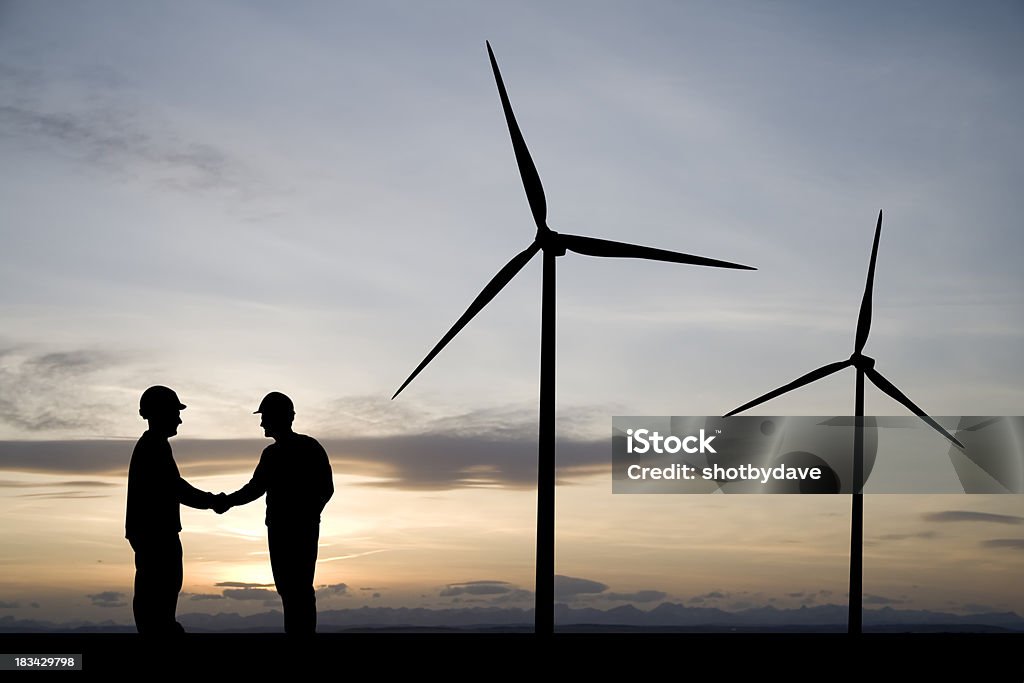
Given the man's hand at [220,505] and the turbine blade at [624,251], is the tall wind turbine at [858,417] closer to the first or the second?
the turbine blade at [624,251]

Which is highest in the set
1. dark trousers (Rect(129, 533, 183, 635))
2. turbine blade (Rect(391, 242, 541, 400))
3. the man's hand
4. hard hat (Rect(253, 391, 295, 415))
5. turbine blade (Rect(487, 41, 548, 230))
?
turbine blade (Rect(487, 41, 548, 230))

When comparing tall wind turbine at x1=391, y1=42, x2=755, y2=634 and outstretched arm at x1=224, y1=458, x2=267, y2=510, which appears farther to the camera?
tall wind turbine at x1=391, y1=42, x2=755, y2=634

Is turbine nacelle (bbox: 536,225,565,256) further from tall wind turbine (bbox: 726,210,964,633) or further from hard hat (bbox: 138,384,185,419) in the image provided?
tall wind turbine (bbox: 726,210,964,633)

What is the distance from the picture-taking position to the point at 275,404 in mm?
19547

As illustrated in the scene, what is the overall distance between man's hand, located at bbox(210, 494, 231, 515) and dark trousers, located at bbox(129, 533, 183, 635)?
132 centimetres

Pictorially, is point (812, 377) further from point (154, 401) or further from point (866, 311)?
point (154, 401)

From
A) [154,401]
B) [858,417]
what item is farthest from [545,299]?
[858,417]

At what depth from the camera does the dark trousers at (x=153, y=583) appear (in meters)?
19.3

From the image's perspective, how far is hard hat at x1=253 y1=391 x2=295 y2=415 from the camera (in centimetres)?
1955

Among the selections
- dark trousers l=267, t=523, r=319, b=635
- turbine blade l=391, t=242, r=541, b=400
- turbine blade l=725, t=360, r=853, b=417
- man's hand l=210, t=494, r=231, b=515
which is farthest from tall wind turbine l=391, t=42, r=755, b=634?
turbine blade l=725, t=360, r=853, b=417
